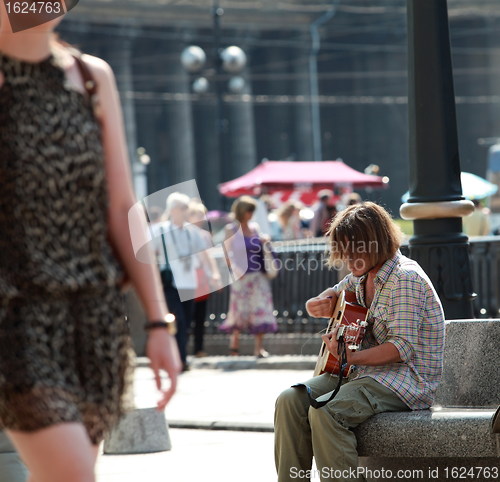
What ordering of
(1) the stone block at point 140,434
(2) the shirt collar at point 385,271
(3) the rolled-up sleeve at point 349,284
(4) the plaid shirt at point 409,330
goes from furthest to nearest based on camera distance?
(1) the stone block at point 140,434, (3) the rolled-up sleeve at point 349,284, (2) the shirt collar at point 385,271, (4) the plaid shirt at point 409,330

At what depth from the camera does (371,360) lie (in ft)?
17.7

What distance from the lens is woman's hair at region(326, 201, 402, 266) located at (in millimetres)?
5531

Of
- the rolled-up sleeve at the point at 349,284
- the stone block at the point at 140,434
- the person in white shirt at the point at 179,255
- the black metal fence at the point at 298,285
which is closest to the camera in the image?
the rolled-up sleeve at the point at 349,284

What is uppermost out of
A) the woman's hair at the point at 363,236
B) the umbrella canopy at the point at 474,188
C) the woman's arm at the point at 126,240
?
the woman's arm at the point at 126,240

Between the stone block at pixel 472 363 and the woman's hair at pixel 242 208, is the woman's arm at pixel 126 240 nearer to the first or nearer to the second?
the stone block at pixel 472 363

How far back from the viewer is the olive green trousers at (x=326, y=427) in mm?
5254

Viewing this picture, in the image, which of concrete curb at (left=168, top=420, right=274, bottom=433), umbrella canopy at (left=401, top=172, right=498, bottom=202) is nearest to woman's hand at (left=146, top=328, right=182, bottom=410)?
concrete curb at (left=168, top=420, right=274, bottom=433)

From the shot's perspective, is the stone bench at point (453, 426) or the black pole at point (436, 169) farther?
the black pole at point (436, 169)

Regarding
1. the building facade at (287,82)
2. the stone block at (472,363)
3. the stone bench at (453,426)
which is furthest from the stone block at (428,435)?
the building facade at (287,82)

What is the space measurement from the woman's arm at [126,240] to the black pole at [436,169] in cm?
465

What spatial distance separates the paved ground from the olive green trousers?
1508 millimetres

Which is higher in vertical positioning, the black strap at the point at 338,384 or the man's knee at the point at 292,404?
the black strap at the point at 338,384

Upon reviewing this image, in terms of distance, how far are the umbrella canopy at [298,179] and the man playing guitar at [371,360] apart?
868 inches

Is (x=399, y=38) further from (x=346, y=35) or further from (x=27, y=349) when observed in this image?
(x=27, y=349)
